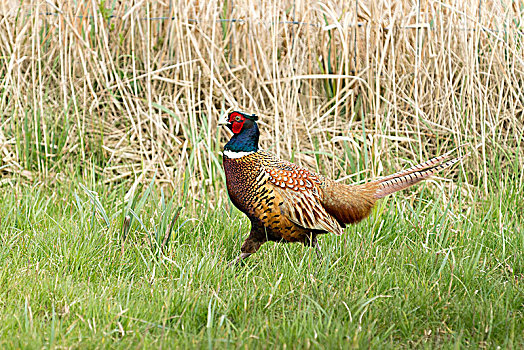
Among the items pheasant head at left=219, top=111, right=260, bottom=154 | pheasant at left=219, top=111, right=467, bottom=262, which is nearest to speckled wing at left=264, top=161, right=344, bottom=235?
pheasant at left=219, top=111, right=467, bottom=262

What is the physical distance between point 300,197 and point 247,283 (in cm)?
50

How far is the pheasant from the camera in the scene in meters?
2.75

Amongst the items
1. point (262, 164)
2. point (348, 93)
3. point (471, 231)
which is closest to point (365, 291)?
point (262, 164)

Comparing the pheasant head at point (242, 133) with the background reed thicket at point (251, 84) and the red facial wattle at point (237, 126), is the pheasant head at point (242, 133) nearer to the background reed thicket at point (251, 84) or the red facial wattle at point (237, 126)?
the red facial wattle at point (237, 126)

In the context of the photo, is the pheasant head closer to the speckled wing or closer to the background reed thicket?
the speckled wing

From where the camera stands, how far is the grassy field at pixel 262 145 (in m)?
2.55

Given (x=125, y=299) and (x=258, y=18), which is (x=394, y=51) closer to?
(x=258, y=18)

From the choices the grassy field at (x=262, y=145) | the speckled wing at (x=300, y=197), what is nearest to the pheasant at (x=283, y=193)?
the speckled wing at (x=300, y=197)

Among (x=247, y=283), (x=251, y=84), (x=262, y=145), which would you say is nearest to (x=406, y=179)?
(x=247, y=283)

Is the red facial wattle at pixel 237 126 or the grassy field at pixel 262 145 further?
the red facial wattle at pixel 237 126

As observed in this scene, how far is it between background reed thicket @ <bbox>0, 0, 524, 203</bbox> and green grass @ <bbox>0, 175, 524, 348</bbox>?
0.80 m

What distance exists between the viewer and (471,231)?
10.9 feet

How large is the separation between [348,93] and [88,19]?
7.06 ft

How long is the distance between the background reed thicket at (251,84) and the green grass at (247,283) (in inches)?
31.6
